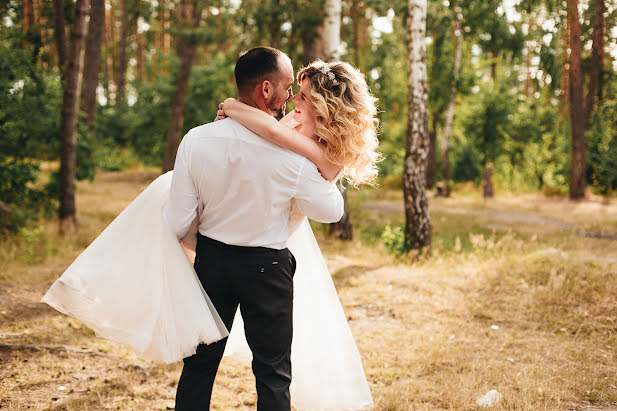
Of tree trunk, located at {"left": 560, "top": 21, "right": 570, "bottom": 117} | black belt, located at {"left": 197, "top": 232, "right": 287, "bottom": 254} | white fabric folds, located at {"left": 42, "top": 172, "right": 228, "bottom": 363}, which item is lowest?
white fabric folds, located at {"left": 42, "top": 172, "right": 228, "bottom": 363}

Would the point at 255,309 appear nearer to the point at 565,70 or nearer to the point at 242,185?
the point at 242,185

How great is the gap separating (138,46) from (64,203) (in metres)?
31.0

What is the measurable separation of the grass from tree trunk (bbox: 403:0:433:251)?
1.77ft

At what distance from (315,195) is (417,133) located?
21.5 feet

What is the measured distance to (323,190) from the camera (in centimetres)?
243

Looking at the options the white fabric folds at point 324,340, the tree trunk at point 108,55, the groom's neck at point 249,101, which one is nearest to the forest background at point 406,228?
the white fabric folds at point 324,340

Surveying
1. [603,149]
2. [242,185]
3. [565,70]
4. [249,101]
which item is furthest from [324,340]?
[565,70]

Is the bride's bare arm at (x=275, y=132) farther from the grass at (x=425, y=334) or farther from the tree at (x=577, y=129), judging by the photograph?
the tree at (x=577, y=129)

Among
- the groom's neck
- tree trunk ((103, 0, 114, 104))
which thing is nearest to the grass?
the groom's neck

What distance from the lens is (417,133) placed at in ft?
28.3

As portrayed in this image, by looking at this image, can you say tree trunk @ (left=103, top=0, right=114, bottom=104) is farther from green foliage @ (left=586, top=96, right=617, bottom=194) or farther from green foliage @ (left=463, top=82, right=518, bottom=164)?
green foliage @ (left=586, top=96, right=617, bottom=194)

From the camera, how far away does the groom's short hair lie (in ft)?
7.58

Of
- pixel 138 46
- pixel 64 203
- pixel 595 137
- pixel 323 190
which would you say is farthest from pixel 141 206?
pixel 138 46

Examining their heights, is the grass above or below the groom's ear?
below
